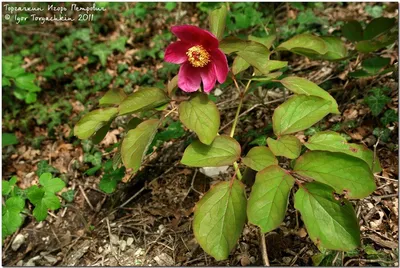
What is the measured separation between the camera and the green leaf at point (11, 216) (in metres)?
2.12

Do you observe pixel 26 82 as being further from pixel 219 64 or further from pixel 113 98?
pixel 219 64

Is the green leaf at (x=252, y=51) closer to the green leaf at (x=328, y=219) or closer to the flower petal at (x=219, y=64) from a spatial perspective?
the flower petal at (x=219, y=64)

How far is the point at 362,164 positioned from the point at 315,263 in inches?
23.6

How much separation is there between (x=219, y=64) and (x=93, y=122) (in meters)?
0.68

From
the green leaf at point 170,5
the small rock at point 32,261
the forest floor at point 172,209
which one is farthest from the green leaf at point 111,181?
the green leaf at point 170,5

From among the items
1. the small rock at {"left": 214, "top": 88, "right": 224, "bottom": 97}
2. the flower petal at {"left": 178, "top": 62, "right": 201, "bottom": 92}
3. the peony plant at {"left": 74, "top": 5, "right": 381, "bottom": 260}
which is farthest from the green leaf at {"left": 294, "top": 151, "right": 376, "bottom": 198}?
the small rock at {"left": 214, "top": 88, "right": 224, "bottom": 97}

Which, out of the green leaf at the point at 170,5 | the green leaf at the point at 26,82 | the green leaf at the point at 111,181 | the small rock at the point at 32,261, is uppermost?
the green leaf at the point at 170,5

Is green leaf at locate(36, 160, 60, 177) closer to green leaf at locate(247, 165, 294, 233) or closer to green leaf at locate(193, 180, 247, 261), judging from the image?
green leaf at locate(193, 180, 247, 261)

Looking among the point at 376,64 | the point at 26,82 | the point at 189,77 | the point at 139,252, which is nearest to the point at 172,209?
the point at 139,252

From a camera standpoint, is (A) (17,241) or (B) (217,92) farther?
A: (B) (217,92)

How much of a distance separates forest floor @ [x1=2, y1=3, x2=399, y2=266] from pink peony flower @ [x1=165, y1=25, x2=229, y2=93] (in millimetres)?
825

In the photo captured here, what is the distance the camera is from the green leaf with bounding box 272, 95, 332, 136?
1.67 m

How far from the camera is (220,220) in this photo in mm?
1493

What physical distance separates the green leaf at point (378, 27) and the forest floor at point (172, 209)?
34cm
